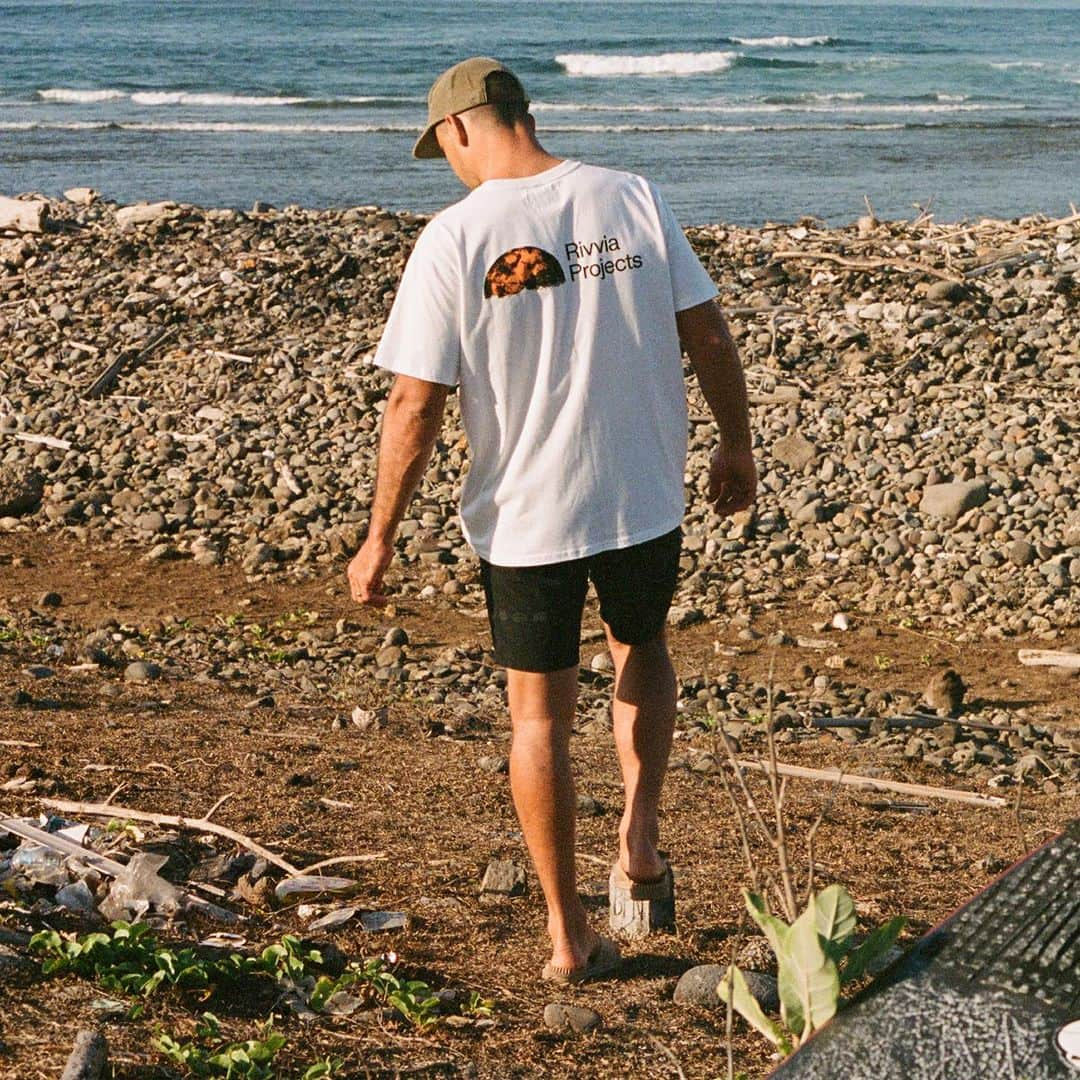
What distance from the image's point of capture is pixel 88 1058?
3.20 meters

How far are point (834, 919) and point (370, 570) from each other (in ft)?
5.05

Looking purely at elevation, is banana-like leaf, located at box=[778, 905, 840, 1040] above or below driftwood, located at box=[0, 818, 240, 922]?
above

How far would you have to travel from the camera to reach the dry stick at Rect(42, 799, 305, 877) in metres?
4.61

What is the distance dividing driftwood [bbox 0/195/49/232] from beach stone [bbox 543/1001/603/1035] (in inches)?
450

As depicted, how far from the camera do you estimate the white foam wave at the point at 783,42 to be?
51.7m

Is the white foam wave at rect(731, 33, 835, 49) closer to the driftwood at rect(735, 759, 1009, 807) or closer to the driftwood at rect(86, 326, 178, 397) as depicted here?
the driftwood at rect(86, 326, 178, 397)

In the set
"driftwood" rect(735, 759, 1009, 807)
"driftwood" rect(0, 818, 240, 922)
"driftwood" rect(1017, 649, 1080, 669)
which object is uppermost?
"driftwood" rect(0, 818, 240, 922)

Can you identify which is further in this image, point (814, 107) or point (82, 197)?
point (814, 107)

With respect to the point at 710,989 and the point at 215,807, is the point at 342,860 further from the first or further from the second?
the point at 710,989

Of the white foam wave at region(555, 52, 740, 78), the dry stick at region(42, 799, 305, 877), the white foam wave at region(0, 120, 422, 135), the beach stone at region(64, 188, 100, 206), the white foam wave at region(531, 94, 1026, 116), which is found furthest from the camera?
the white foam wave at region(555, 52, 740, 78)

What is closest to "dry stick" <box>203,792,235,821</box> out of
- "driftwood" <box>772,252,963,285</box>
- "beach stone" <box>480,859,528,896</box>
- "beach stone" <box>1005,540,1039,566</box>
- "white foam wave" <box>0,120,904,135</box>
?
"beach stone" <box>480,859,528,896</box>

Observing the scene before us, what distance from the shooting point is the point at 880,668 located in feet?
23.7

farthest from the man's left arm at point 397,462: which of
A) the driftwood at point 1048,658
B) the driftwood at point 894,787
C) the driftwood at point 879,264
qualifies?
the driftwood at point 879,264

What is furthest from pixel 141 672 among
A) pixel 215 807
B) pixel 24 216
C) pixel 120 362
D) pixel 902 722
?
pixel 24 216
